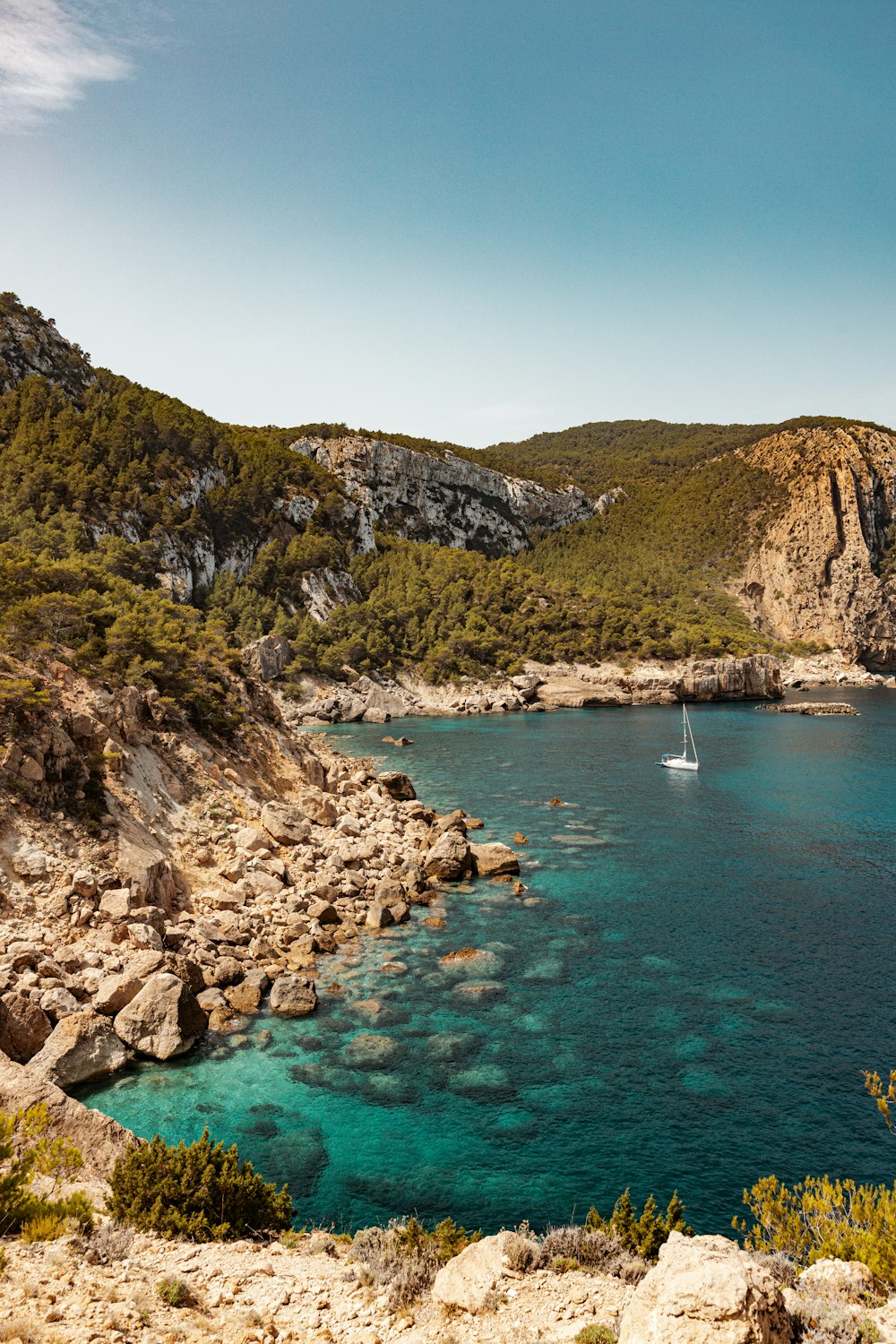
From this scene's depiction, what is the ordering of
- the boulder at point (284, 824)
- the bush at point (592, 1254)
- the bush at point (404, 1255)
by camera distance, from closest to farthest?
the bush at point (404, 1255) → the bush at point (592, 1254) → the boulder at point (284, 824)

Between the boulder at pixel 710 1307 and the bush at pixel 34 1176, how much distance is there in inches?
300

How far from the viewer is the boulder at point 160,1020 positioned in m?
19.4

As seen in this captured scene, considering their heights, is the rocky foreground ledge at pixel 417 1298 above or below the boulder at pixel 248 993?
above

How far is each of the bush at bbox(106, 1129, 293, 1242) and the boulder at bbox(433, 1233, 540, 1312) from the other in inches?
143

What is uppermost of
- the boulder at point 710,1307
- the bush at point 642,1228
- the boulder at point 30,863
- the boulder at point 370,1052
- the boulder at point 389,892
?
the boulder at point 30,863

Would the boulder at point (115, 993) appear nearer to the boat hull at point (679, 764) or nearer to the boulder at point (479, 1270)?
the boulder at point (479, 1270)

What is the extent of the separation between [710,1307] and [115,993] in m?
16.9

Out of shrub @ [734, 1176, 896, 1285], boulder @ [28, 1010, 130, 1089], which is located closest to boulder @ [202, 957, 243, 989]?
boulder @ [28, 1010, 130, 1089]

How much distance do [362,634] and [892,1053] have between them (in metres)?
103

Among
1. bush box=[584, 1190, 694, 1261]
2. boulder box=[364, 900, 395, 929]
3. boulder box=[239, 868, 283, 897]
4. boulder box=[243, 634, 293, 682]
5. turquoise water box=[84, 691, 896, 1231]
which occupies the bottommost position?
turquoise water box=[84, 691, 896, 1231]

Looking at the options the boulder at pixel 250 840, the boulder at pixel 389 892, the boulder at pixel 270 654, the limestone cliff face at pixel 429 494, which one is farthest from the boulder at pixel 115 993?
the limestone cliff face at pixel 429 494

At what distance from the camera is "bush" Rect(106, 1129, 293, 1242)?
11375mm

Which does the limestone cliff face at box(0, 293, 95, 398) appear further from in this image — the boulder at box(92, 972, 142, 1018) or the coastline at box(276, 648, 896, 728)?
the boulder at box(92, 972, 142, 1018)

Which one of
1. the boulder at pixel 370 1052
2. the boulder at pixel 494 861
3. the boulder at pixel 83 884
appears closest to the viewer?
the boulder at pixel 370 1052
